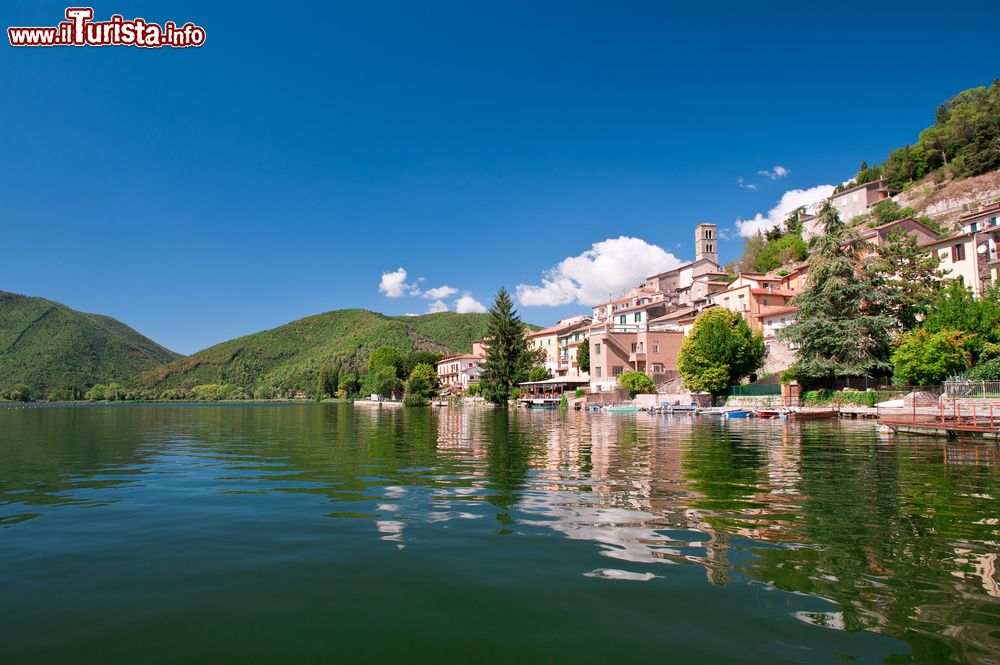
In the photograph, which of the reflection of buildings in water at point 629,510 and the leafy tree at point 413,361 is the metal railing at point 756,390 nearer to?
the reflection of buildings in water at point 629,510

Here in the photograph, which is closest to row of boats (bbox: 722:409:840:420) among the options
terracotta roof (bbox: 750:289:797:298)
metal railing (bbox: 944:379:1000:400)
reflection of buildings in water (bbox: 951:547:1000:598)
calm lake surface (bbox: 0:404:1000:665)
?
metal railing (bbox: 944:379:1000:400)

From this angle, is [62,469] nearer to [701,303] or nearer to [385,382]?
[701,303]

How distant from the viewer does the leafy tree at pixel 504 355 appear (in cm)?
7712

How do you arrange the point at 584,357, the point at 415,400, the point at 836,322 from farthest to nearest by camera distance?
1. the point at 415,400
2. the point at 584,357
3. the point at 836,322

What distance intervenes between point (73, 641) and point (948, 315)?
48245 millimetres

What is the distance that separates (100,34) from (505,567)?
65.5ft

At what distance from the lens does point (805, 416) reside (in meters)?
42.1

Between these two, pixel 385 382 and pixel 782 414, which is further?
pixel 385 382

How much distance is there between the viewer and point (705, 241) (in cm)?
11062

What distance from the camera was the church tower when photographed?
110375 millimetres

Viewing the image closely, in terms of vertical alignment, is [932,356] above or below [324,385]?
above

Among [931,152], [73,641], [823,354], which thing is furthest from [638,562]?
[931,152]

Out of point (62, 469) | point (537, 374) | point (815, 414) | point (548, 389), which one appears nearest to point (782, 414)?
point (815, 414)

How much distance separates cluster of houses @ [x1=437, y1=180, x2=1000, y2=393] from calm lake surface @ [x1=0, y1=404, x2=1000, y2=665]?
150 feet
